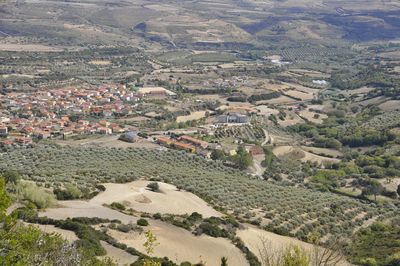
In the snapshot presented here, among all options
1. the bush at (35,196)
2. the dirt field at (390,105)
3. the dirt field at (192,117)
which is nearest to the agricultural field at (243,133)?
the dirt field at (192,117)

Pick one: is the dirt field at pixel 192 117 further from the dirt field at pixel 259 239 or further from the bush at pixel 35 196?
the bush at pixel 35 196

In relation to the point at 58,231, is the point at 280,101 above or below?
below

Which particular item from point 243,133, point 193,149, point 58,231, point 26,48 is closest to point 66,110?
point 243,133

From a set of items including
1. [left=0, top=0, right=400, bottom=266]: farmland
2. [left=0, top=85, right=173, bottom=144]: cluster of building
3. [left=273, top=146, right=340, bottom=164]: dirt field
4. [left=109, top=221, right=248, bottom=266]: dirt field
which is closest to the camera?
[left=109, top=221, right=248, bottom=266]: dirt field

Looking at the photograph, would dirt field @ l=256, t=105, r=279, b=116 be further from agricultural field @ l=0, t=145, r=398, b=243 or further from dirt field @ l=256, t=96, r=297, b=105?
agricultural field @ l=0, t=145, r=398, b=243

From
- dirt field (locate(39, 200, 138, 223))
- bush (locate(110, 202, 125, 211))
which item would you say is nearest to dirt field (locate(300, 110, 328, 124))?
bush (locate(110, 202, 125, 211))

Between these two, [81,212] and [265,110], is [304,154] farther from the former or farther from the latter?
[81,212]

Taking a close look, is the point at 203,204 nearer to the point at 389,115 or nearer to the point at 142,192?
the point at 142,192
